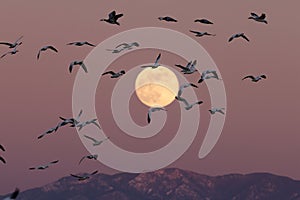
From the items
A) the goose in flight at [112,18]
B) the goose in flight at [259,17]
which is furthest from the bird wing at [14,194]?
the goose in flight at [259,17]

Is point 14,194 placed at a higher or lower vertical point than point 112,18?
lower

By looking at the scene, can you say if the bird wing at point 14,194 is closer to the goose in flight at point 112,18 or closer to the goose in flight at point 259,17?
the goose in flight at point 112,18

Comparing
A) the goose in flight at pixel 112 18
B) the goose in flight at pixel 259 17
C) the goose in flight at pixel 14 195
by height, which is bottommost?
the goose in flight at pixel 14 195

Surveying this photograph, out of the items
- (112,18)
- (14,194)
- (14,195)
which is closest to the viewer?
(14,195)

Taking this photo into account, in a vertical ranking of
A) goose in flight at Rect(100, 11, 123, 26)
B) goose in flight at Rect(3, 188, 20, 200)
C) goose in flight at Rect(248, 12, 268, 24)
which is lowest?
goose in flight at Rect(3, 188, 20, 200)

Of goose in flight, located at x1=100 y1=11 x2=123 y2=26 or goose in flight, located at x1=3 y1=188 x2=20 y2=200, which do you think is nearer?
goose in flight, located at x1=3 y1=188 x2=20 y2=200

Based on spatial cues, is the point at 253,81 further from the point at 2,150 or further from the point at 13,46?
the point at 2,150

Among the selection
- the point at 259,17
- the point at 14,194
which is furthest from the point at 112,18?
the point at 14,194

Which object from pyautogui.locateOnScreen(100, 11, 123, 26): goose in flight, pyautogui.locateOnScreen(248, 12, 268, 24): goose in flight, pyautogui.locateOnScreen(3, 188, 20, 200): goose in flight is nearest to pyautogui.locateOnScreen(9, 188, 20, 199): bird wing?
pyautogui.locateOnScreen(3, 188, 20, 200): goose in flight

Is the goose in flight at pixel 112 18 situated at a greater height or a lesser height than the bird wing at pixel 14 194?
greater

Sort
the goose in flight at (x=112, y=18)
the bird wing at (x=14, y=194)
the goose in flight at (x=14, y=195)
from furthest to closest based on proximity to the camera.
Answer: the goose in flight at (x=112, y=18) → the bird wing at (x=14, y=194) → the goose in flight at (x=14, y=195)

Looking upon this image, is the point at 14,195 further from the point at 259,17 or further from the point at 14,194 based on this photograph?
the point at 259,17

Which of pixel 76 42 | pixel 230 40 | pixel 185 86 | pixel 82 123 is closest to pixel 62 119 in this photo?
pixel 82 123

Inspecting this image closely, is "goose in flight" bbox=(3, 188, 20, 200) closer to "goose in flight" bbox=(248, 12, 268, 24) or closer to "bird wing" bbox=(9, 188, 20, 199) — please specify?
"bird wing" bbox=(9, 188, 20, 199)
